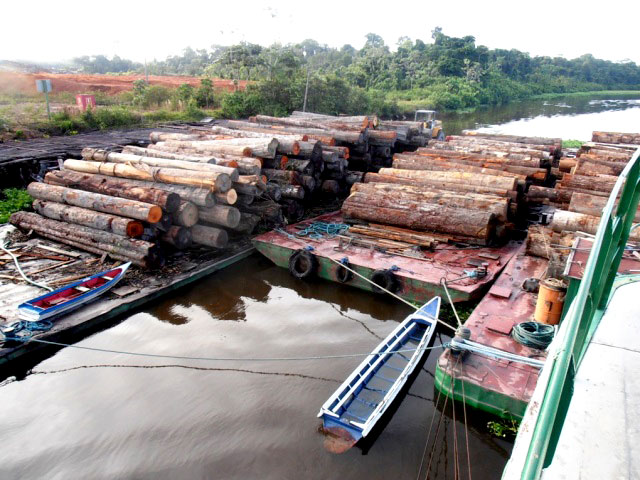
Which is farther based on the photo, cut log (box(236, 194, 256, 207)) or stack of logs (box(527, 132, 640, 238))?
cut log (box(236, 194, 256, 207))

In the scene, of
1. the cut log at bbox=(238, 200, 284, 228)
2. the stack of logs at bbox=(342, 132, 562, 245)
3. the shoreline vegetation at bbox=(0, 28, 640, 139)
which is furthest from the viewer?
the shoreline vegetation at bbox=(0, 28, 640, 139)

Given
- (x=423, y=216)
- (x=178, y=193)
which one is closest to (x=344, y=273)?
(x=423, y=216)

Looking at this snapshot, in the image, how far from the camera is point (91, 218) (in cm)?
1017

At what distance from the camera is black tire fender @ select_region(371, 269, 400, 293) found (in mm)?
8789

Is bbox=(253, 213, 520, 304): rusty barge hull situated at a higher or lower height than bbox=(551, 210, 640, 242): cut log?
lower

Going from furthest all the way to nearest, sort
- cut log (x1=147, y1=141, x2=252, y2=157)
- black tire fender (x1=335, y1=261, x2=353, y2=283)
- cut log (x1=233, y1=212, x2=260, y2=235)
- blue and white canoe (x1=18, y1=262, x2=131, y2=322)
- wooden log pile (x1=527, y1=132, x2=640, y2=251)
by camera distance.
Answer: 1. cut log (x1=147, y1=141, x2=252, y2=157)
2. cut log (x1=233, y1=212, x2=260, y2=235)
3. black tire fender (x1=335, y1=261, x2=353, y2=283)
4. wooden log pile (x1=527, y1=132, x2=640, y2=251)
5. blue and white canoe (x1=18, y1=262, x2=131, y2=322)

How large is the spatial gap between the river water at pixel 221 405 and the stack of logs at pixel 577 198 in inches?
118

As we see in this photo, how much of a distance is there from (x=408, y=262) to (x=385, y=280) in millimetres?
902

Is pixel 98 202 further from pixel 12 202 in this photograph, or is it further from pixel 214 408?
pixel 214 408

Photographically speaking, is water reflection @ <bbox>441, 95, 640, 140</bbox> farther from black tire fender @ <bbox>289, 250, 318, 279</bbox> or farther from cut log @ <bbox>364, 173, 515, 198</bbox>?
black tire fender @ <bbox>289, 250, 318, 279</bbox>

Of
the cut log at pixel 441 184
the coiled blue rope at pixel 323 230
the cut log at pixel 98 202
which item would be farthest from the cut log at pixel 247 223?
the cut log at pixel 441 184

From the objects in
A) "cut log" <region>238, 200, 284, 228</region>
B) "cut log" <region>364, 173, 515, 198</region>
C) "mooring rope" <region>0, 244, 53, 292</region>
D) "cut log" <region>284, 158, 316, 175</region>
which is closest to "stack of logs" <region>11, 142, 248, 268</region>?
"cut log" <region>238, 200, 284, 228</region>

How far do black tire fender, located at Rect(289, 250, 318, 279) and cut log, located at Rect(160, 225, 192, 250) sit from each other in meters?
2.48

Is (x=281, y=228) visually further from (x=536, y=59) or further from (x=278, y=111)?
(x=536, y=59)
